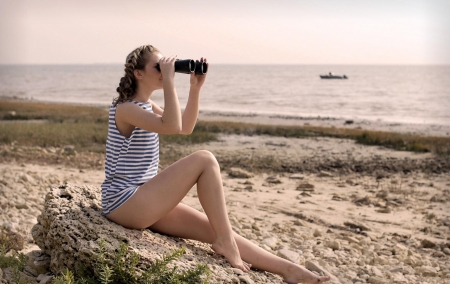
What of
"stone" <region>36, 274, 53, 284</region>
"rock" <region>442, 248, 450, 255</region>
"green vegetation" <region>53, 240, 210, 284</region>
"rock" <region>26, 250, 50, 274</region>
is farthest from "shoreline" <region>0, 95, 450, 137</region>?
"green vegetation" <region>53, 240, 210, 284</region>

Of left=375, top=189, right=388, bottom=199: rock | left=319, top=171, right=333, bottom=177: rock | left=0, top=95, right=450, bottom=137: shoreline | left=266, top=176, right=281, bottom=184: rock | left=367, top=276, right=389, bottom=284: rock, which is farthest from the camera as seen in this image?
left=0, top=95, right=450, bottom=137: shoreline

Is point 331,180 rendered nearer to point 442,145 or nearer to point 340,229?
point 340,229

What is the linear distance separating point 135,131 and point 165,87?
39cm

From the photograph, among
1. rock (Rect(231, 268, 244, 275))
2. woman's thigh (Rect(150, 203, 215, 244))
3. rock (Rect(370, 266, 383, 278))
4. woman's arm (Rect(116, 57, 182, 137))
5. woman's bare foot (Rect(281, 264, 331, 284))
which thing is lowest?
rock (Rect(370, 266, 383, 278))

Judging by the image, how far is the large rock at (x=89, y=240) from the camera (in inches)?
141

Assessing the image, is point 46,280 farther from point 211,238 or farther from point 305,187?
point 305,187

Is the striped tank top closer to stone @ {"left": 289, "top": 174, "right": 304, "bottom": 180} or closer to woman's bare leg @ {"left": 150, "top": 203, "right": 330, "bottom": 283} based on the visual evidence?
woman's bare leg @ {"left": 150, "top": 203, "right": 330, "bottom": 283}

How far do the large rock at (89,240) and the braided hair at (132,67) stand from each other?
85 cm

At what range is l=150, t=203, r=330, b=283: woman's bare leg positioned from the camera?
160 inches

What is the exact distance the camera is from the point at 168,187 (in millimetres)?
3721

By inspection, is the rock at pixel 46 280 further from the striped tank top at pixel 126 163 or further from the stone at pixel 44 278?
the striped tank top at pixel 126 163

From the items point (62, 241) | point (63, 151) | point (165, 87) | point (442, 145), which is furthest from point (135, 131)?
point (442, 145)

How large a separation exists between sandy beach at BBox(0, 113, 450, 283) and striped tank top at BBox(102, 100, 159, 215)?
1131mm

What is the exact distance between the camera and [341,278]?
17.4ft
